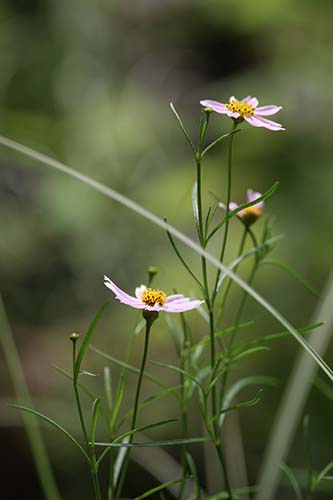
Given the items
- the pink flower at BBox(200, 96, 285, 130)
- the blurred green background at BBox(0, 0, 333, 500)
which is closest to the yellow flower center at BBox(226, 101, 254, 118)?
the pink flower at BBox(200, 96, 285, 130)

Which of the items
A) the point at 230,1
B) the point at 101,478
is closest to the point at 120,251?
the point at 101,478

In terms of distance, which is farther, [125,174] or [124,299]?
[125,174]

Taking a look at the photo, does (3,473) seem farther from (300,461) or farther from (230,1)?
(230,1)

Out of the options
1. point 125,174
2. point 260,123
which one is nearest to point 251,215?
point 260,123

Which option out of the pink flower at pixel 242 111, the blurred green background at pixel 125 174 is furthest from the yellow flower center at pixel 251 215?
the blurred green background at pixel 125 174

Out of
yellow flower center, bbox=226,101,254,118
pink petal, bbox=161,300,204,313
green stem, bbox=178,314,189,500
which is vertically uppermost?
yellow flower center, bbox=226,101,254,118

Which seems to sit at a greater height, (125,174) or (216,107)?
(125,174)

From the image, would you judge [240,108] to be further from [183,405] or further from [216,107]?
[183,405]

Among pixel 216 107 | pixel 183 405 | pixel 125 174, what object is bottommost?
pixel 183 405

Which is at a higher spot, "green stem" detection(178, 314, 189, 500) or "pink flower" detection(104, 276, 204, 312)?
"pink flower" detection(104, 276, 204, 312)

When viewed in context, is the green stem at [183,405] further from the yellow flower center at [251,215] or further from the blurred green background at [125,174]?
the blurred green background at [125,174]

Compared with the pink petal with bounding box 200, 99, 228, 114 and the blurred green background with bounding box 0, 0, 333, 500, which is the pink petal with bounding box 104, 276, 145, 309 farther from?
the blurred green background with bounding box 0, 0, 333, 500
